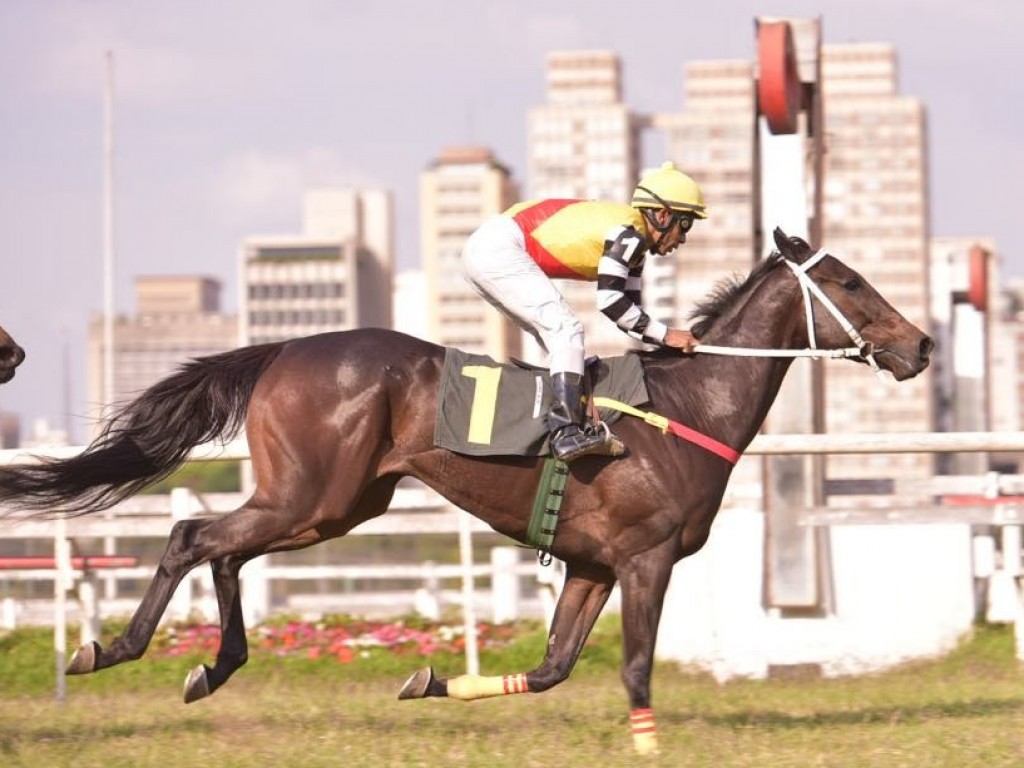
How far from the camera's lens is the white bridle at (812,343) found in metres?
6.90

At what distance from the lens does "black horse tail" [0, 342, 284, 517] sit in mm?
6898

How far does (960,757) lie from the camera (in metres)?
6.18

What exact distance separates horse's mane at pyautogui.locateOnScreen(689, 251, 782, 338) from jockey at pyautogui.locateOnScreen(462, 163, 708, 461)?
176 millimetres

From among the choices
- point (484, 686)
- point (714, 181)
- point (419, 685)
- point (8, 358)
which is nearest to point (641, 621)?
point (484, 686)

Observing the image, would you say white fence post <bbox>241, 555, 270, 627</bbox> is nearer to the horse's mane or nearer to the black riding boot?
the horse's mane

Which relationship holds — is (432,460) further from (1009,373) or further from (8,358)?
(1009,373)

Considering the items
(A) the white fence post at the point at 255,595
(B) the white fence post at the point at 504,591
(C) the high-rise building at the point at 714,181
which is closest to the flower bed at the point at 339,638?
(A) the white fence post at the point at 255,595

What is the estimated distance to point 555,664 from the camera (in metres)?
6.72

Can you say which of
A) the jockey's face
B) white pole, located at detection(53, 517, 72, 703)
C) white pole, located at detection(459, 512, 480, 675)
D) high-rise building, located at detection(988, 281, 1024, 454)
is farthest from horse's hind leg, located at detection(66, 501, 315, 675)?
high-rise building, located at detection(988, 281, 1024, 454)

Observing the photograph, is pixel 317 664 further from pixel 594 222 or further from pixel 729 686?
pixel 594 222

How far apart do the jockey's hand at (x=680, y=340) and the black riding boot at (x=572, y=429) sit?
1.65ft

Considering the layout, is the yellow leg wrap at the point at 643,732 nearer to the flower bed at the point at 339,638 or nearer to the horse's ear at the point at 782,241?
the horse's ear at the point at 782,241

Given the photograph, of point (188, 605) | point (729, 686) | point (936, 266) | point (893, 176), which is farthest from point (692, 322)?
point (893, 176)

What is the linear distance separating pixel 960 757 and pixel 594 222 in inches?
93.3
